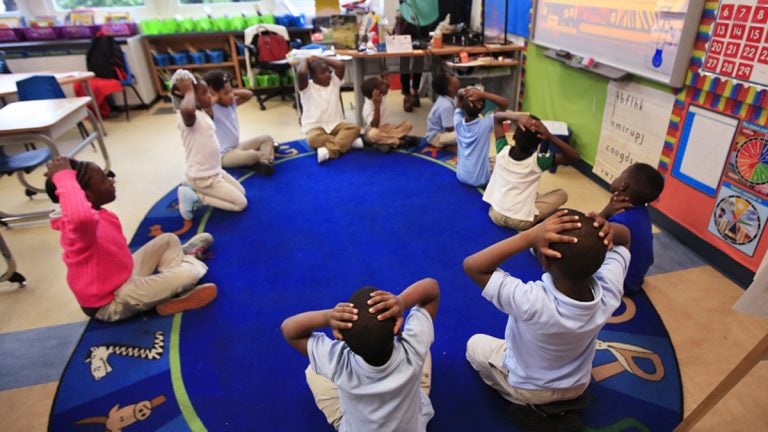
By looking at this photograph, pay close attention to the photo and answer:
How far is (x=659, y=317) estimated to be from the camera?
6.61 ft

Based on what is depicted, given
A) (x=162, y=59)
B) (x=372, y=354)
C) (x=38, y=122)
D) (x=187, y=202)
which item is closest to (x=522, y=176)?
(x=372, y=354)

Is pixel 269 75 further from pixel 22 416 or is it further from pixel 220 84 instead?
pixel 22 416

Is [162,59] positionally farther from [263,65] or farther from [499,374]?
[499,374]

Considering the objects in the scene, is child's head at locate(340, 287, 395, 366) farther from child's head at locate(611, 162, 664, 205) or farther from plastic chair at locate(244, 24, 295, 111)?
plastic chair at locate(244, 24, 295, 111)

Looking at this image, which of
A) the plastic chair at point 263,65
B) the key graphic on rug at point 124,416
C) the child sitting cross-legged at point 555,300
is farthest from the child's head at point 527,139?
the plastic chair at point 263,65

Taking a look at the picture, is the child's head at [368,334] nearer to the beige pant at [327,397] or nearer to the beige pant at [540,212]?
the beige pant at [327,397]

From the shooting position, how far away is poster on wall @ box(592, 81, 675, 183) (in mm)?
2680

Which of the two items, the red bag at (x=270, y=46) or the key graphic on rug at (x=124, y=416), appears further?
the red bag at (x=270, y=46)

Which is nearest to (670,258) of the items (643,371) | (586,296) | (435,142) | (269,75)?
(643,371)

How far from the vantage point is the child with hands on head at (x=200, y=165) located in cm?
285

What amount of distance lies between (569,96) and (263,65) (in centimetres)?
353

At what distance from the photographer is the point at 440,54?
430 centimetres

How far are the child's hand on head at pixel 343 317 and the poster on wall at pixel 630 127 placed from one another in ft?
8.05

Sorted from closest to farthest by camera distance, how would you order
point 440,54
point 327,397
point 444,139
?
point 327,397 → point 444,139 → point 440,54
